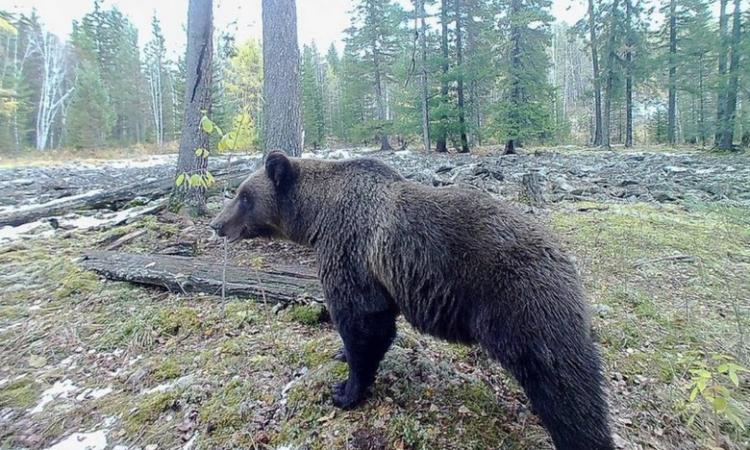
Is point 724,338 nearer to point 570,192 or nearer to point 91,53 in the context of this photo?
point 570,192

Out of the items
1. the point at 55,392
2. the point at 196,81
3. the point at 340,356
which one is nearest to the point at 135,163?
the point at 196,81

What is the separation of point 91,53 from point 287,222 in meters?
56.0

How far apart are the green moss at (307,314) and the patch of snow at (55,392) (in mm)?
1772

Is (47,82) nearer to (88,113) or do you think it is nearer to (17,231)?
(88,113)

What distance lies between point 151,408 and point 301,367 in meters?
1.06

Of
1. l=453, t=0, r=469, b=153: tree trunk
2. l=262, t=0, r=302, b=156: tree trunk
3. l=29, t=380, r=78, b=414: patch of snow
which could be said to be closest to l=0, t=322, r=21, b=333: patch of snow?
l=29, t=380, r=78, b=414: patch of snow

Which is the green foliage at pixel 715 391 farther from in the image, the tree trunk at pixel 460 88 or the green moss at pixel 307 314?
the tree trunk at pixel 460 88

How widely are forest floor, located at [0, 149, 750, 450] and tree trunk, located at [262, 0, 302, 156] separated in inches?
65.9

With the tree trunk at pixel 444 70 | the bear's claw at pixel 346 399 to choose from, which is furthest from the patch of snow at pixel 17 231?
the tree trunk at pixel 444 70

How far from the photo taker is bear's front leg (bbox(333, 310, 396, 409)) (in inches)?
106

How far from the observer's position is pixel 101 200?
30.3ft

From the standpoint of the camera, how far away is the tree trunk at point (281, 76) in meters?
5.91

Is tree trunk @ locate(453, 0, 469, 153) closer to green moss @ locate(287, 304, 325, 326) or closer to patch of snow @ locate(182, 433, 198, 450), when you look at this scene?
green moss @ locate(287, 304, 325, 326)

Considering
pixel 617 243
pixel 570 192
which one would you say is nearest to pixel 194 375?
pixel 617 243
